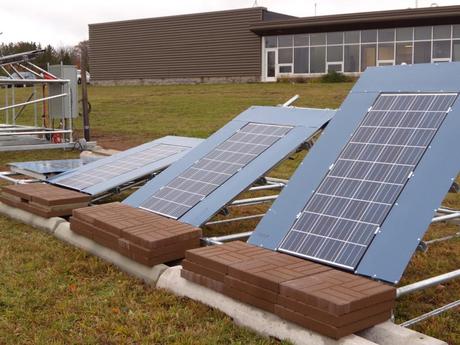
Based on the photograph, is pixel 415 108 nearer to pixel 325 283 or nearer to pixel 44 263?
pixel 325 283

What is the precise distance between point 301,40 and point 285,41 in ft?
4.27

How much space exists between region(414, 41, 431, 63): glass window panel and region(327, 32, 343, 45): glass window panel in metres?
4.79

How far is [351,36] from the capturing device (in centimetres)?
3819

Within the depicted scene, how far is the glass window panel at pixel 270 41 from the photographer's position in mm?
41438

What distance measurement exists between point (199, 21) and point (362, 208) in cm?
4219

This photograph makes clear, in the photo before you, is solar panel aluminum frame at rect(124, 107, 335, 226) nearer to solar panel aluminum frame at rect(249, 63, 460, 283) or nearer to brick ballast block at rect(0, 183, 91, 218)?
solar panel aluminum frame at rect(249, 63, 460, 283)

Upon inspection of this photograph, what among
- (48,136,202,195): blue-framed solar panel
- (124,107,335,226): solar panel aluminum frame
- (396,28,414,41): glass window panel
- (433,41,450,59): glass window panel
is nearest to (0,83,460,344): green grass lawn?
(124,107,335,226): solar panel aluminum frame

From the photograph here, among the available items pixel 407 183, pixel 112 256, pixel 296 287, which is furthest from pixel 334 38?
pixel 296 287

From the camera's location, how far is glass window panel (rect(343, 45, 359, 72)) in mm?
38062

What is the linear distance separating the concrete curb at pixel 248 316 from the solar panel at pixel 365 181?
0.72m

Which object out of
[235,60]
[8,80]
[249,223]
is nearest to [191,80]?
[235,60]

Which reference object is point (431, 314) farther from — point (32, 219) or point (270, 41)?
point (270, 41)

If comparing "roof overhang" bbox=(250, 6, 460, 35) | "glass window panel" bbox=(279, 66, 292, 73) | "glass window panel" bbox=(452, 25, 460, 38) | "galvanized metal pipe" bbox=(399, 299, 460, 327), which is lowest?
"galvanized metal pipe" bbox=(399, 299, 460, 327)

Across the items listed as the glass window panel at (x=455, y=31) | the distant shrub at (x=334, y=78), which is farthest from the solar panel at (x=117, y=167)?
the glass window panel at (x=455, y=31)
